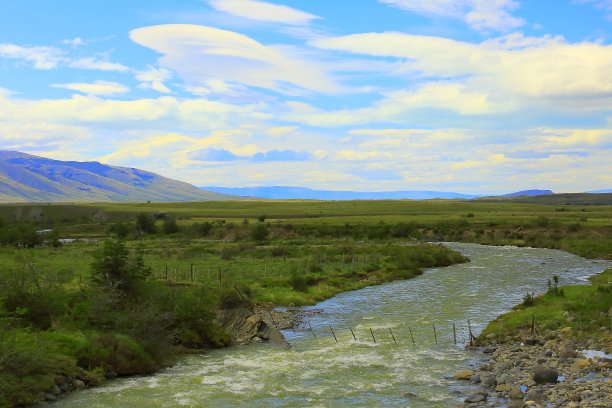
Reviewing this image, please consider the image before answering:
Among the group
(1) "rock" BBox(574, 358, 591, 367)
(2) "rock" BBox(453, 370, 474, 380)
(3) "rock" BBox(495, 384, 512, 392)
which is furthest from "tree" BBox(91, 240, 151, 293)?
(1) "rock" BBox(574, 358, 591, 367)

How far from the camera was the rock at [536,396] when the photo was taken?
18609 millimetres

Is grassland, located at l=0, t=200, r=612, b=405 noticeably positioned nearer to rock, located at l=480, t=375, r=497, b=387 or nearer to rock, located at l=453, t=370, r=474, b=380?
rock, located at l=453, t=370, r=474, b=380

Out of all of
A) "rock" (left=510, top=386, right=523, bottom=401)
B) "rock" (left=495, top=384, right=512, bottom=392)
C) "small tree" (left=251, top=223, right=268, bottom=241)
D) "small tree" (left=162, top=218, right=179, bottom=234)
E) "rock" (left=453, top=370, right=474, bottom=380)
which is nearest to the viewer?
"rock" (left=510, top=386, right=523, bottom=401)

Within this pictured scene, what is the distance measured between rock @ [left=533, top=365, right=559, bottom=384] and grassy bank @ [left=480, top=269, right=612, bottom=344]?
6404 millimetres

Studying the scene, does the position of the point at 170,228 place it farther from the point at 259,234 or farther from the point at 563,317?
the point at 563,317

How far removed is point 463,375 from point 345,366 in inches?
202

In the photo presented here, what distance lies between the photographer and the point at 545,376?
2042cm

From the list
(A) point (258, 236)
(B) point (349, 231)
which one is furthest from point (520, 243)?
(A) point (258, 236)

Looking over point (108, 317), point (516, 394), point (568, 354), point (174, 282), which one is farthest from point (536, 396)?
point (174, 282)

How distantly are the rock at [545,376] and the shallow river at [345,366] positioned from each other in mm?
2678

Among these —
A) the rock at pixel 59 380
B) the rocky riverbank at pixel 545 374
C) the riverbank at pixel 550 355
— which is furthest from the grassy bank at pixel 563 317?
the rock at pixel 59 380

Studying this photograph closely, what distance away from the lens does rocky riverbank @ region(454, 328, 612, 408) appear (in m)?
18.6

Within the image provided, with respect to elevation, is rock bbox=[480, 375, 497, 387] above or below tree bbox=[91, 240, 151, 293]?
below

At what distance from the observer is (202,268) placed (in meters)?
55.8
